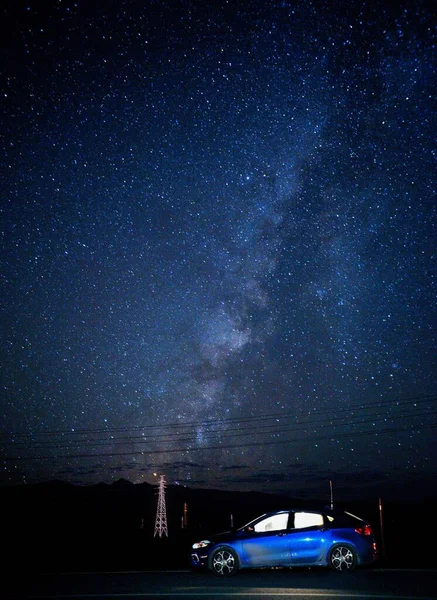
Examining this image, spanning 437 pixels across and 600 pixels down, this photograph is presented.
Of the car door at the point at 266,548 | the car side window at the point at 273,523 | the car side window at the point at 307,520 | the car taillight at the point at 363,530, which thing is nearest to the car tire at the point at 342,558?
the car taillight at the point at 363,530

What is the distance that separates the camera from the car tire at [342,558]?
12.6 meters

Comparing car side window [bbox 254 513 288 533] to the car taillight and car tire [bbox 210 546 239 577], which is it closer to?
car tire [bbox 210 546 239 577]

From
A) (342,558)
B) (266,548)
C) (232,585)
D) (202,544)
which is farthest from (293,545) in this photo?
(202,544)

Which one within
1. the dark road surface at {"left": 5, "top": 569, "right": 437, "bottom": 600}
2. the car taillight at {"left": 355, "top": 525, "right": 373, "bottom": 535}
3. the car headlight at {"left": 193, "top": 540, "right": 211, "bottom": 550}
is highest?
the car taillight at {"left": 355, "top": 525, "right": 373, "bottom": 535}

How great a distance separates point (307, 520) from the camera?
13172 millimetres

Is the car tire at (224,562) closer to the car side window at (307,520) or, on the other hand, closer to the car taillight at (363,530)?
the car side window at (307,520)

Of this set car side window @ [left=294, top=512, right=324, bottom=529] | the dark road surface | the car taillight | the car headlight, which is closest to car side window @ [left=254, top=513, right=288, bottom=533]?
car side window @ [left=294, top=512, right=324, bottom=529]

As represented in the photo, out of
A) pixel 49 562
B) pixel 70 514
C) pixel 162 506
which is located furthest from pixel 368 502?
pixel 49 562

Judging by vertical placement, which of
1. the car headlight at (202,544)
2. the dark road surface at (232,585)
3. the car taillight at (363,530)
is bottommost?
the dark road surface at (232,585)

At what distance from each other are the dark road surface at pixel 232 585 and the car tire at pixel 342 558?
0.25 meters

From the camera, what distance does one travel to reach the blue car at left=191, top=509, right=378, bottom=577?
12.7m

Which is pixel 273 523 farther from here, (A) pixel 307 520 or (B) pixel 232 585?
(B) pixel 232 585

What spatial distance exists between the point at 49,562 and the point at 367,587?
1086cm

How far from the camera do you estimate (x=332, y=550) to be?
12.7 metres
